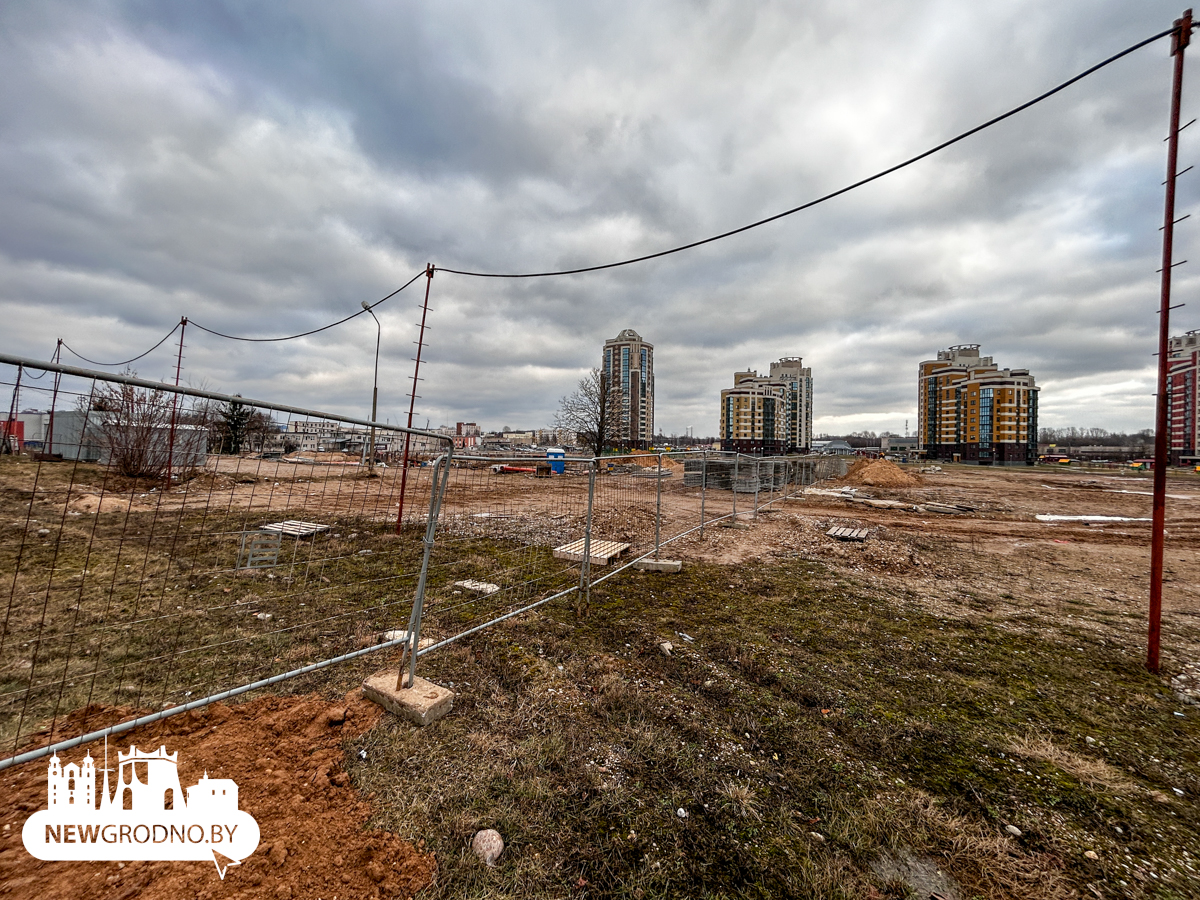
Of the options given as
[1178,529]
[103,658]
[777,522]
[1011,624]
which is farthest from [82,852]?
[1178,529]

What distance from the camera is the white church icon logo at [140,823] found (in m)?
1.91

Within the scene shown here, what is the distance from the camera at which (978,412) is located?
225ft

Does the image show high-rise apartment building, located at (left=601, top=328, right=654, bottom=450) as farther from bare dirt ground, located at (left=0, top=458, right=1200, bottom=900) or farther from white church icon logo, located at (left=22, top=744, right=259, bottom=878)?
white church icon logo, located at (left=22, top=744, right=259, bottom=878)

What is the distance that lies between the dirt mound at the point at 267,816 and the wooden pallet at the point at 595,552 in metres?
3.93

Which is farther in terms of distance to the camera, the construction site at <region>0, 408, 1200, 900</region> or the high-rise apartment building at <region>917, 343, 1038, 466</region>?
the high-rise apartment building at <region>917, 343, 1038, 466</region>

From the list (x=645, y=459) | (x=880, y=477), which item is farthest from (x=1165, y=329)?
(x=880, y=477)

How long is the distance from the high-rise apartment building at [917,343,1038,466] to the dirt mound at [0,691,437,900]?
84.1m

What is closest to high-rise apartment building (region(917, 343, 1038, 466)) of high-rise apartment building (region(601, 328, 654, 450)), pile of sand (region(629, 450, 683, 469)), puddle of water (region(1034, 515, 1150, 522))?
high-rise apartment building (region(601, 328, 654, 450))

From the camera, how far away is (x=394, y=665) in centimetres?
362

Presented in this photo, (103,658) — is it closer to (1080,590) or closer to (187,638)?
(187,638)

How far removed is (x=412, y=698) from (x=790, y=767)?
2.53 metres

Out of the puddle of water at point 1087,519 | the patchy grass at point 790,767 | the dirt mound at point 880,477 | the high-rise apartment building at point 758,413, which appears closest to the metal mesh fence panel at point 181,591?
the patchy grass at point 790,767

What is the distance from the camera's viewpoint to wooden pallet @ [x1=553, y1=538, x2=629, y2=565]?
21.5ft

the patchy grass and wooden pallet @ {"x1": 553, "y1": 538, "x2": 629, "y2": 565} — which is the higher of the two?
wooden pallet @ {"x1": 553, "y1": 538, "x2": 629, "y2": 565}
